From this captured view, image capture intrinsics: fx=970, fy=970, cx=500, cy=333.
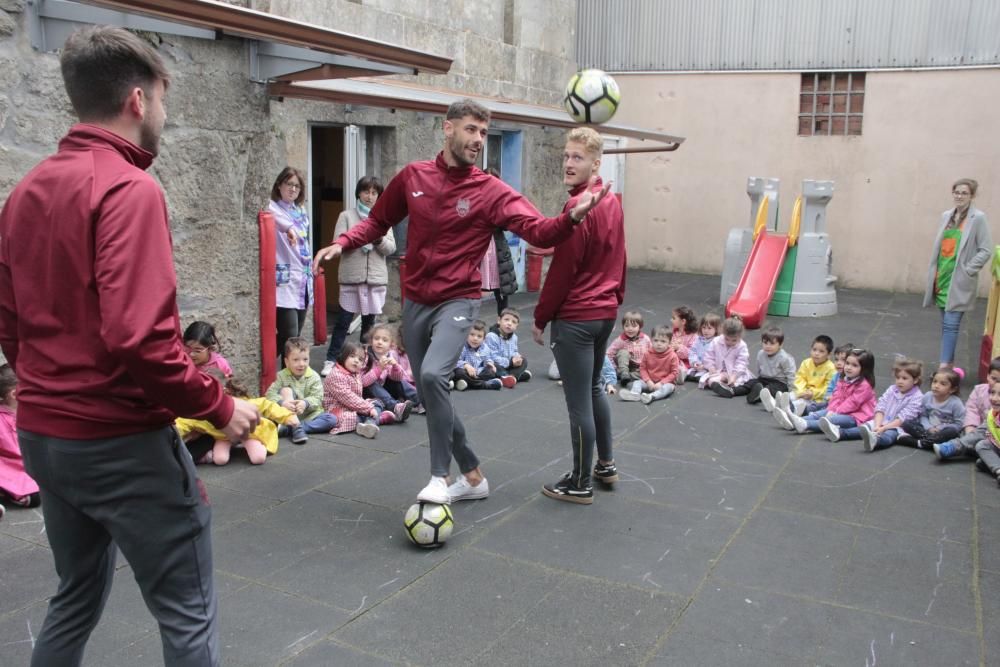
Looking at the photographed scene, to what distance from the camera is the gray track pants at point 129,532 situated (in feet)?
7.44

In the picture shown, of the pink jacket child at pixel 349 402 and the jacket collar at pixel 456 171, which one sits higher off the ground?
the jacket collar at pixel 456 171

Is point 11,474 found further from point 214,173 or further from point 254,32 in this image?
point 254,32

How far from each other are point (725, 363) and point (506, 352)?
1870 millimetres

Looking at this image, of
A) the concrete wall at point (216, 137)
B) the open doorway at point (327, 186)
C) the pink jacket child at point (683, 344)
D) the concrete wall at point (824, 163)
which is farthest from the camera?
the concrete wall at point (824, 163)

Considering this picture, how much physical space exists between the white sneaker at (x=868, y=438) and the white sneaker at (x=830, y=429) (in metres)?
0.21

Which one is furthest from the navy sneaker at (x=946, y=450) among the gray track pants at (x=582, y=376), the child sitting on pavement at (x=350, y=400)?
the child sitting on pavement at (x=350, y=400)

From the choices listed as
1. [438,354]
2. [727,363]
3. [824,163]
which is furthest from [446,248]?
[824,163]

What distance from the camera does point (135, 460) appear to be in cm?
227

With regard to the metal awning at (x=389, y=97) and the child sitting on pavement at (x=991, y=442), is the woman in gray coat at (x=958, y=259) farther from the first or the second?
the metal awning at (x=389, y=97)

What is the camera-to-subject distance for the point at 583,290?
4.91m

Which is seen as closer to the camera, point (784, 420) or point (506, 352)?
point (784, 420)

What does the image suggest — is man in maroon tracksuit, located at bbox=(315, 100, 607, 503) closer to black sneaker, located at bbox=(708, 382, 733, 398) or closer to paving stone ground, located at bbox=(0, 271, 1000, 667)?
paving stone ground, located at bbox=(0, 271, 1000, 667)

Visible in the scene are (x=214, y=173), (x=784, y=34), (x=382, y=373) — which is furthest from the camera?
(x=784, y=34)

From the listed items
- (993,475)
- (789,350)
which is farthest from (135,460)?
(789,350)
